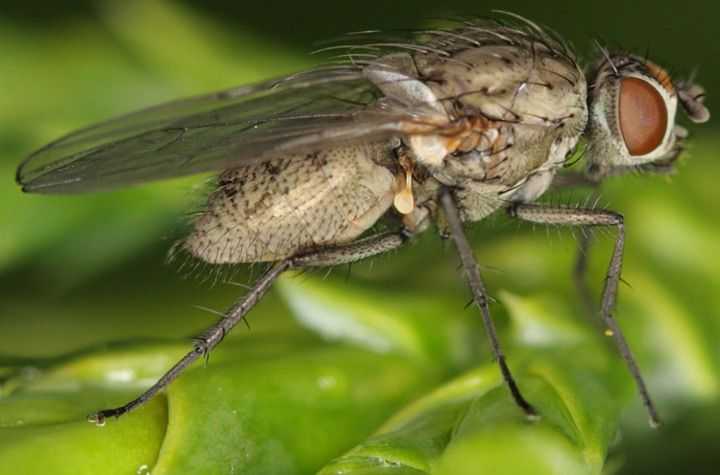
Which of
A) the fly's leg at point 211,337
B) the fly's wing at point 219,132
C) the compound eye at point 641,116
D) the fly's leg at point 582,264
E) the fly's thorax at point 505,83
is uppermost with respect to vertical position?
the fly's wing at point 219,132

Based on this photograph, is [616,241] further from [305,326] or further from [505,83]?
[305,326]

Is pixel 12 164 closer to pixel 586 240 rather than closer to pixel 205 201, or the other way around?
pixel 205 201

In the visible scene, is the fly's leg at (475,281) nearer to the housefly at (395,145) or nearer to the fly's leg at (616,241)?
the housefly at (395,145)

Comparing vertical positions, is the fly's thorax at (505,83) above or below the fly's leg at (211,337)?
above

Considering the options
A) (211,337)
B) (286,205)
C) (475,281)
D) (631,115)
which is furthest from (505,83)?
(211,337)

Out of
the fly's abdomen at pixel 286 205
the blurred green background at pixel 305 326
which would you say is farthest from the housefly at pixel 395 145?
the blurred green background at pixel 305 326

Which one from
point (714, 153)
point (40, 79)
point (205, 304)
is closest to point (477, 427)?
point (205, 304)
